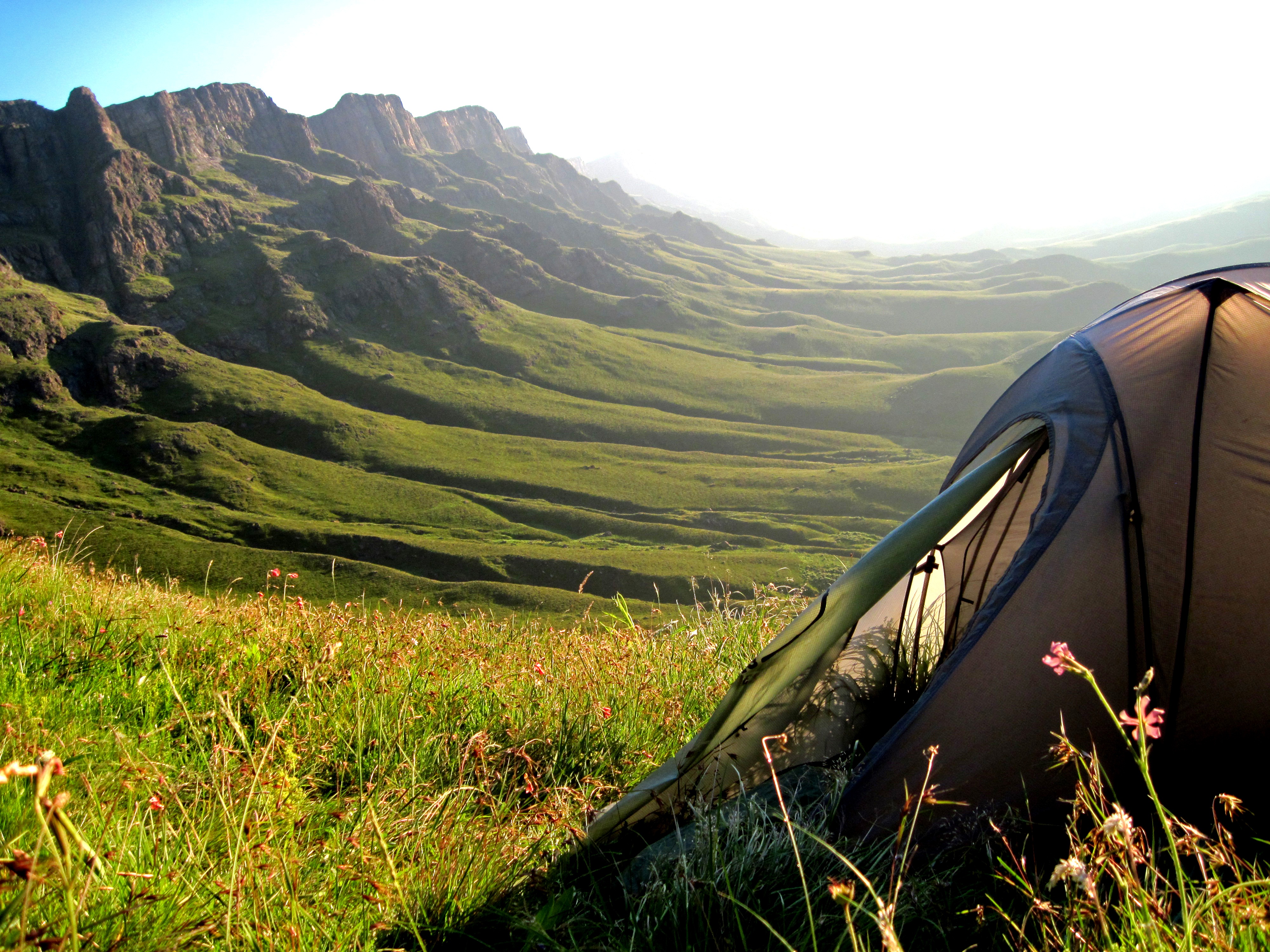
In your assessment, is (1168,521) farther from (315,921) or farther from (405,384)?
(405,384)

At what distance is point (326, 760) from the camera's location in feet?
13.2

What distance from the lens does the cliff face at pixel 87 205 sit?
158500 millimetres

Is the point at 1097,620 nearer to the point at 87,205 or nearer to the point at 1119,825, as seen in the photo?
the point at 1119,825

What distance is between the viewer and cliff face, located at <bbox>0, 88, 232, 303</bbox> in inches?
6240

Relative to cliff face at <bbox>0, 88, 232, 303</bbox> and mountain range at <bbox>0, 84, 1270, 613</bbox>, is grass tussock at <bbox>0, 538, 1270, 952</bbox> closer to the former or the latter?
mountain range at <bbox>0, 84, 1270, 613</bbox>

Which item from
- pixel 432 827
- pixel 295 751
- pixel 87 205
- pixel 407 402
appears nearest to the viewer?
pixel 432 827

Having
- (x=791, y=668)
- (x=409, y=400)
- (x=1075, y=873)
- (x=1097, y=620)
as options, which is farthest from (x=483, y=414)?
(x=1075, y=873)

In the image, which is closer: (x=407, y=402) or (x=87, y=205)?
(x=407, y=402)

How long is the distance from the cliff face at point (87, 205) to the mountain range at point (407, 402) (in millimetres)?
584

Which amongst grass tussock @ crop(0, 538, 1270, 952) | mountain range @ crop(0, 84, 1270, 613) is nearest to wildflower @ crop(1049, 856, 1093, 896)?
A: grass tussock @ crop(0, 538, 1270, 952)

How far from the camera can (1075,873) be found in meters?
1.74

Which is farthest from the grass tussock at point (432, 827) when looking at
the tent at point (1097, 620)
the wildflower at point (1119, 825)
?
the tent at point (1097, 620)

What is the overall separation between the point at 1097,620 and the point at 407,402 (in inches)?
5849

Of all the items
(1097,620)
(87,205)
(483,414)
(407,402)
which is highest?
(87,205)
